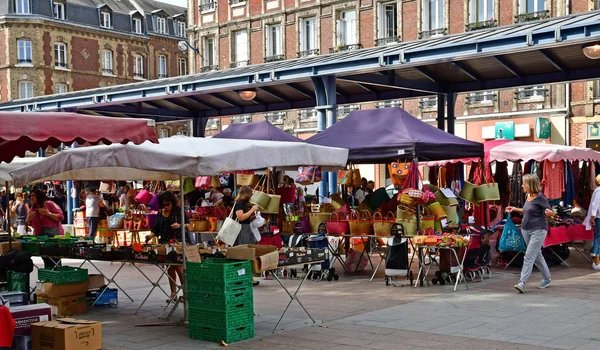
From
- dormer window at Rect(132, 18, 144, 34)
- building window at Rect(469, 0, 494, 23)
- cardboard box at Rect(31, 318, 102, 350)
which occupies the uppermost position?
dormer window at Rect(132, 18, 144, 34)

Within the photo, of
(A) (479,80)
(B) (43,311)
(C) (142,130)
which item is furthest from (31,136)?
(A) (479,80)

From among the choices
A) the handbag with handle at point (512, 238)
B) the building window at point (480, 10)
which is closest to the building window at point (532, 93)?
the building window at point (480, 10)

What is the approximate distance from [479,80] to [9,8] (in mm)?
38663

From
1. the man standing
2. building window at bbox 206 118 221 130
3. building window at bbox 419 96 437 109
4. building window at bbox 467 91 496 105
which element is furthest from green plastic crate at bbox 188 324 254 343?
building window at bbox 206 118 221 130

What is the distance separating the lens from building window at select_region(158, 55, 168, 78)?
57.7 meters

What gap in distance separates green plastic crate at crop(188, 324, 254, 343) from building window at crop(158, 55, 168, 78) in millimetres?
50942

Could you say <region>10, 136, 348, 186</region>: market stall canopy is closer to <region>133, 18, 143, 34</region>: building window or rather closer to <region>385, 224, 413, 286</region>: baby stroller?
<region>385, 224, 413, 286</region>: baby stroller

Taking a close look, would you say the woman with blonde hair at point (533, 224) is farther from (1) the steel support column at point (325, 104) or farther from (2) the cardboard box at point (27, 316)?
(1) the steel support column at point (325, 104)

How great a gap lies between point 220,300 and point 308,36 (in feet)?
104

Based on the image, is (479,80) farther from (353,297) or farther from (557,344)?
(557,344)

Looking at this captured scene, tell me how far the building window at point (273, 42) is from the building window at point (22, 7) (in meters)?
18.1

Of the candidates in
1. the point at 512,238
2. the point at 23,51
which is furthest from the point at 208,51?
the point at 512,238

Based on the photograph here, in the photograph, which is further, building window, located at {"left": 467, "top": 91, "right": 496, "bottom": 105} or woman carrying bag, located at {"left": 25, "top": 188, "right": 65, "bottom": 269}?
building window, located at {"left": 467, "top": 91, "right": 496, "bottom": 105}

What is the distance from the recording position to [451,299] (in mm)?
10250
